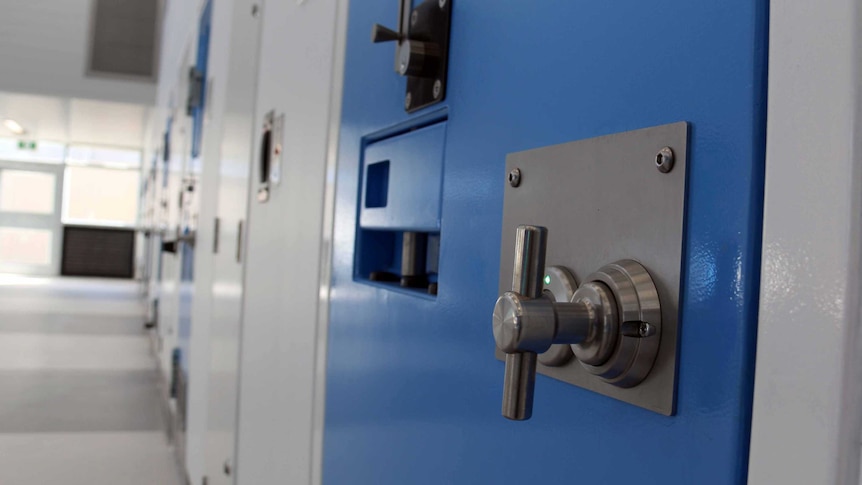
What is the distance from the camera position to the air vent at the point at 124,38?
30.4 feet

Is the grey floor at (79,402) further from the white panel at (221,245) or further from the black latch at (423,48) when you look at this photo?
the black latch at (423,48)

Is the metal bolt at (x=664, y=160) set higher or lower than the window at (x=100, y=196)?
lower

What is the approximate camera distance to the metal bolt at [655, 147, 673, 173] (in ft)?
1.50

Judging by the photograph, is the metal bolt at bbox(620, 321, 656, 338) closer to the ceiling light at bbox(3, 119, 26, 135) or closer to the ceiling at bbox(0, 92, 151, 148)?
the ceiling at bbox(0, 92, 151, 148)

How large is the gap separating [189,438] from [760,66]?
9.78 ft

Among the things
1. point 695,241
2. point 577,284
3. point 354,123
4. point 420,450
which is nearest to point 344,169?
point 354,123

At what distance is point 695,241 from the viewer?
1.42ft

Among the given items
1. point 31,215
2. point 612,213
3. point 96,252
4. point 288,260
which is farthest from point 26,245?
point 612,213

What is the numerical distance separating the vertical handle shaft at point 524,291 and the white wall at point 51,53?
9.68 m

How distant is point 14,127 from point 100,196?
108 inches

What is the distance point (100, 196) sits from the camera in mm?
14367

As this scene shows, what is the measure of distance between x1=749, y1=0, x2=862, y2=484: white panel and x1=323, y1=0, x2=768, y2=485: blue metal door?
15 millimetres

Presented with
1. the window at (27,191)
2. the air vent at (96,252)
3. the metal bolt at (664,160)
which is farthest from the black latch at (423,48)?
the window at (27,191)

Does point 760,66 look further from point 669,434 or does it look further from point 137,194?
point 137,194
